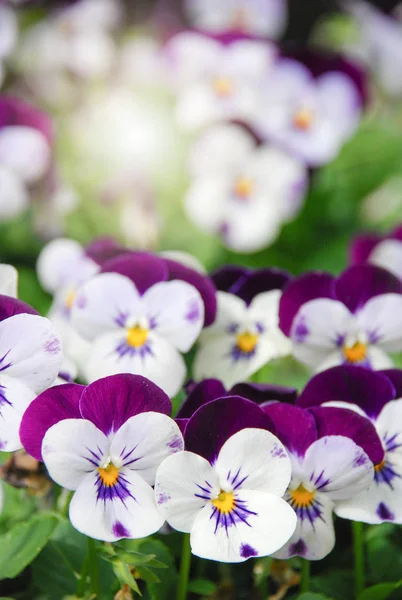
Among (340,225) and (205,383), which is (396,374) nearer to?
(205,383)

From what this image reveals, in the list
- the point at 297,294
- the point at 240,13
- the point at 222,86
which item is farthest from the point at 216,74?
the point at 297,294

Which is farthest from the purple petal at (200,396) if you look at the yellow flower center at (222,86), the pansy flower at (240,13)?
the pansy flower at (240,13)

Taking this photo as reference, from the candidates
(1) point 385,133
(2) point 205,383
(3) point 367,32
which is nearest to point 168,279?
(2) point 205,383

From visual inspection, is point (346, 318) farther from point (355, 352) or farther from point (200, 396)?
point (200, 396)

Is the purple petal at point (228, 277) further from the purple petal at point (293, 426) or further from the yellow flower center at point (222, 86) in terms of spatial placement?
the yellow flower center at point (222, 86)

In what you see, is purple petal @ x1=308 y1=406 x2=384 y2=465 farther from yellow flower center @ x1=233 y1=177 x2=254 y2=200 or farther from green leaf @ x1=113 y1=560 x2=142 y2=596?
yellow flower center @ x1=233 y1=177 x2=254 y2=200

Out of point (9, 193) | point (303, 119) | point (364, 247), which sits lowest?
point (9, 193)
